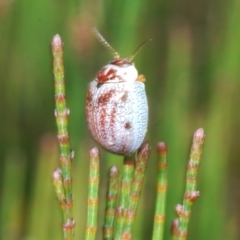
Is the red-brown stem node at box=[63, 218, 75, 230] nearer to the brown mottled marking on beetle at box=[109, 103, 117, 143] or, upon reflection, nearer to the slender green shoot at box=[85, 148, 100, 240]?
the slender green shoot at box=[85, 148, 100, 240]

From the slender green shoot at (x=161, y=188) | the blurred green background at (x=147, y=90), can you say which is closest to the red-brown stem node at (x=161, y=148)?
the slender green shoot at (x=161, y=188)

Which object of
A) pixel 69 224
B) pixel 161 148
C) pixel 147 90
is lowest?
pixel 69 224

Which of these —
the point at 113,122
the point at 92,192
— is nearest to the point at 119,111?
the point at 113,122

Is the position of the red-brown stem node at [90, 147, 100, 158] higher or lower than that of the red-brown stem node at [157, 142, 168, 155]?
lower

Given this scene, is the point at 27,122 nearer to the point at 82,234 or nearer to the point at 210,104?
the point at 82,234

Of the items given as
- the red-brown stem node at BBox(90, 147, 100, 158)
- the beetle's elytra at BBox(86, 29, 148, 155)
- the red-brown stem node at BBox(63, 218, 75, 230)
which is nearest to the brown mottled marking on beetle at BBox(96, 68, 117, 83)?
the beetle's elytra at BBox(86, 29, 148, 155)

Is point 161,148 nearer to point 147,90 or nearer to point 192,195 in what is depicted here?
point 192,195

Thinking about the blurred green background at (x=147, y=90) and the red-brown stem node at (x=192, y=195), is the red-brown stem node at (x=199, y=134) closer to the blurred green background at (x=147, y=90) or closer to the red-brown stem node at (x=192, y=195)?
the red-brown stem node at (x=192, y=195)
